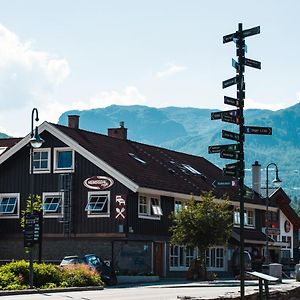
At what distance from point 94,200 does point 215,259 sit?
37.4ft

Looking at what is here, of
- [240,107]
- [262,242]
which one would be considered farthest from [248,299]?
[262,242]

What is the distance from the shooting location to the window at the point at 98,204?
48.8 metres

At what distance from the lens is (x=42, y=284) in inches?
1330

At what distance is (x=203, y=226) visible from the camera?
4728 centimetres

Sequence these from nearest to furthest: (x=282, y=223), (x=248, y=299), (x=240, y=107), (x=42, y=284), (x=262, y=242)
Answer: (x=240, y=107) < (x=248, y=299) < (x=42, y=284) < (x=262, y=242) < (x=282, y=223)

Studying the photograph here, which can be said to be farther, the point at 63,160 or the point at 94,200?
the point at 63,160

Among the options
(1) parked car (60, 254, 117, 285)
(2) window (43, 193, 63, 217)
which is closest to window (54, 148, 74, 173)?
(2) window (43, 193, 63, 217)

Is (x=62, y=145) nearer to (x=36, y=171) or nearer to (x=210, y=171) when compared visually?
(x=36, y=171)

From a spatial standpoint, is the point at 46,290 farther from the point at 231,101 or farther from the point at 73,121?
the point at 73,121

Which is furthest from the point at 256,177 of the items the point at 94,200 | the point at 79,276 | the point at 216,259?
the point at 79,276

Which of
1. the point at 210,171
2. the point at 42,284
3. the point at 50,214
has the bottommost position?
the point at 42,284

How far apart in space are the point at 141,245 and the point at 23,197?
28.0ft

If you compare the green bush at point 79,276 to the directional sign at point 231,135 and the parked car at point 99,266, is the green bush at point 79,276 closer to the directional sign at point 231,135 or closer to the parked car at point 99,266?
the parked car at point 99,266

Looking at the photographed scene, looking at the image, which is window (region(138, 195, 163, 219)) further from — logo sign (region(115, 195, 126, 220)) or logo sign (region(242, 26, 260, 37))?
logo sign (region(242, 26, 260, 37))
